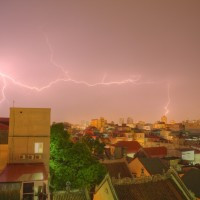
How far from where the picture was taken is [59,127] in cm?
3528

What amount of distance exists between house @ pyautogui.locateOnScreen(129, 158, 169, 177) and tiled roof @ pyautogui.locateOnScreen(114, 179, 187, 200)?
16292mm

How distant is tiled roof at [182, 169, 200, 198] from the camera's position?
95.6 ft

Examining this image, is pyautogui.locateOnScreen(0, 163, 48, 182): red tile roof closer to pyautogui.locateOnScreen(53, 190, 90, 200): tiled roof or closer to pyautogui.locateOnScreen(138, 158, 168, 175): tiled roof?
pyautogui.locateOnScreen(53, 190, 90, 200): tiled roof

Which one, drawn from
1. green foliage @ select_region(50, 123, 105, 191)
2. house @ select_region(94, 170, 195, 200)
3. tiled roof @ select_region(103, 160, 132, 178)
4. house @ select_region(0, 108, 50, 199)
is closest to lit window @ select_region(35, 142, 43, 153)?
house @ select_region(0, 108, 50, 199)

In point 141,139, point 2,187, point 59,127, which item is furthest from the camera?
point 141,139

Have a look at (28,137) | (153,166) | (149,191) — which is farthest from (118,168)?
(149,191)

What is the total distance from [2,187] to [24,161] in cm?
1072

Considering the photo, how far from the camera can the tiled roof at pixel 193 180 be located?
95.6ft

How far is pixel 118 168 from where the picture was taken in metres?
34.7

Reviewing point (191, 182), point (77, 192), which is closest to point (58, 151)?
point (77, 192)

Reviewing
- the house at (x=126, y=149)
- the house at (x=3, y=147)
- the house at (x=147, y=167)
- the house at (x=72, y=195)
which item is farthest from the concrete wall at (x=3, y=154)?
the house at (x=126, y=149)

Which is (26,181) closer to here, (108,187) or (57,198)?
(57,198)

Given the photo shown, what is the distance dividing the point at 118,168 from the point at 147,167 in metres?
6.29

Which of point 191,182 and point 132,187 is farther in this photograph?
point 191,182
